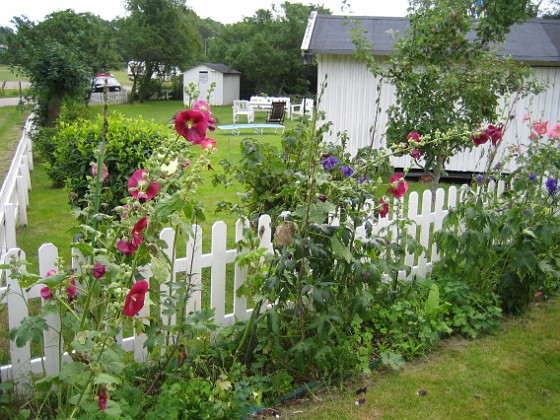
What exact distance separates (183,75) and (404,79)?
28963mm

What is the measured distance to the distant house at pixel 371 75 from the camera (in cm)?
995

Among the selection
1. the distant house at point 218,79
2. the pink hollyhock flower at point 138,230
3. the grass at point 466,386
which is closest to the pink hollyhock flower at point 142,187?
the pink hollyhock flower at point 138,230

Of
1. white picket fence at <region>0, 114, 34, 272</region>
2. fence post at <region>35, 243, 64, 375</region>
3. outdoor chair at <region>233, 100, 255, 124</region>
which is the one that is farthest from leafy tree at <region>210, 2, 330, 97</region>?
fence post at <region>35, 243, 64, 375</region>

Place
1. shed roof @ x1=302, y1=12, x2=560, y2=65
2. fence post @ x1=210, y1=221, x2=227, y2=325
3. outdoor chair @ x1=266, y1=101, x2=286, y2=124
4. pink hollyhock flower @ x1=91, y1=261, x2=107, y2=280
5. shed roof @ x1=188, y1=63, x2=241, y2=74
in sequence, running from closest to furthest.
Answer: pink hollyhock flower @ x1=91, y1=261, x2=107, y2=280 → fence post @ x1=210, y1=221, x2=227, y2=325 → shed roof @ x1=302, y1=12, x2=560, y2=65 → outdoor chair @ x1=266, y1=101, x2=286, y2=124 → shed roof @ x1=188, y1=63, x2=241, y2=74

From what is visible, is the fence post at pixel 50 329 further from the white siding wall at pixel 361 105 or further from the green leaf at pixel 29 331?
the white siding wall at pixel 361 105

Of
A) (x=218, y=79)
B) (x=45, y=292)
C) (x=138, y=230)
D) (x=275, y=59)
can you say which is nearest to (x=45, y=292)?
(x=45, y=292)

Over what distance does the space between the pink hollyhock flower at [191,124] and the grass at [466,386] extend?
1.65 m

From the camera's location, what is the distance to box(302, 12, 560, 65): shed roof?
9.82 meters

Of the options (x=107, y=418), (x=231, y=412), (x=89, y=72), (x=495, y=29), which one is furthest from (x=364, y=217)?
(x=89, y=72)

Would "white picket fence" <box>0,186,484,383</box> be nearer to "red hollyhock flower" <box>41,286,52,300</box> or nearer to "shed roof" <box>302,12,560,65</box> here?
"red hollyhock flower" <box>41,286,52,300</box>

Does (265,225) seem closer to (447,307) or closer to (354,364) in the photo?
(354,364)

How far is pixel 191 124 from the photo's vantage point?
2.57 m

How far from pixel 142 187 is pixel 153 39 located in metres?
32.7

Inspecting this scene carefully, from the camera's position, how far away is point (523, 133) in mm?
10359
